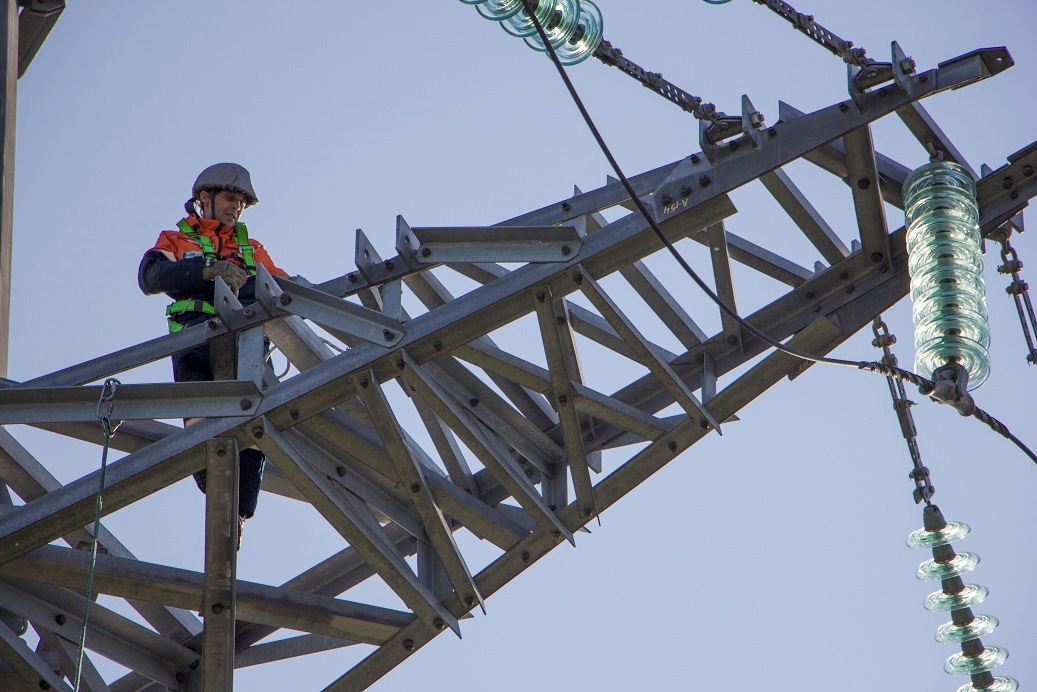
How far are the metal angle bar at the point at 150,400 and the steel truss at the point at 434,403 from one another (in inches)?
0.4

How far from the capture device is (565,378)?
25.6ft

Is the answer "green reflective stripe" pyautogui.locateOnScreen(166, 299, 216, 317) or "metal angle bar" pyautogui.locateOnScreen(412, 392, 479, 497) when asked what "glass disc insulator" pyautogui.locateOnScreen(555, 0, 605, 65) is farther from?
"green reflective stripe" pyautogui.locateOnScreen(166, 299, 216, 317)

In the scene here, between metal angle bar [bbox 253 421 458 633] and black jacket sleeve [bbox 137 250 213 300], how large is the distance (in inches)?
46.0

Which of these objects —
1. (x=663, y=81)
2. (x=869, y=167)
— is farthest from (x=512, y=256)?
(x=869, y=167)

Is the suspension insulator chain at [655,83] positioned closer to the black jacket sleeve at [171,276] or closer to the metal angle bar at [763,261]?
the metal angle bar at [763,261]

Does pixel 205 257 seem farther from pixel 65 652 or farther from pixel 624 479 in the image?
pixel 624 479

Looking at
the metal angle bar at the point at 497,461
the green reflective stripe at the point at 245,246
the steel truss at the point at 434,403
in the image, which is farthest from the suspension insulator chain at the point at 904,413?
the green reflective stripe at the point at 245,246

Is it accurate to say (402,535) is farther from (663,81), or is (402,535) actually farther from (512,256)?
(663,81)

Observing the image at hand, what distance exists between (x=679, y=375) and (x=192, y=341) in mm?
2682

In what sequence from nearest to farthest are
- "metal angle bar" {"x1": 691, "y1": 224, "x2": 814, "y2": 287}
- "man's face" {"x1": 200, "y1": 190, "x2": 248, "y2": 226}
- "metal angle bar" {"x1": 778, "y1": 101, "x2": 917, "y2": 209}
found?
"metal angle bar" {"x1": 778, "y1": 101, "x2": 917, "y2": 209} → "metal angle bar" {"x1": 691, "y1": 224, "x2": 814, "y2": 287} → "man's face" {"x1": 200, "y1": 190, "x2": 248, "y2": 226}

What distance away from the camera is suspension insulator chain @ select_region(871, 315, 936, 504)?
7.51 meters

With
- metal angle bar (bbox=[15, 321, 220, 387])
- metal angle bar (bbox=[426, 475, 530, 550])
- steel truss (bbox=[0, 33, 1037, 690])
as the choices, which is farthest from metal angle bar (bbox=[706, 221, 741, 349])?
metal angle bar (bbox=[15, 321, 220, 387])

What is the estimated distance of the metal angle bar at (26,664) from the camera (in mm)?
7684

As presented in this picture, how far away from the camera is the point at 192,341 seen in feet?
25.7
